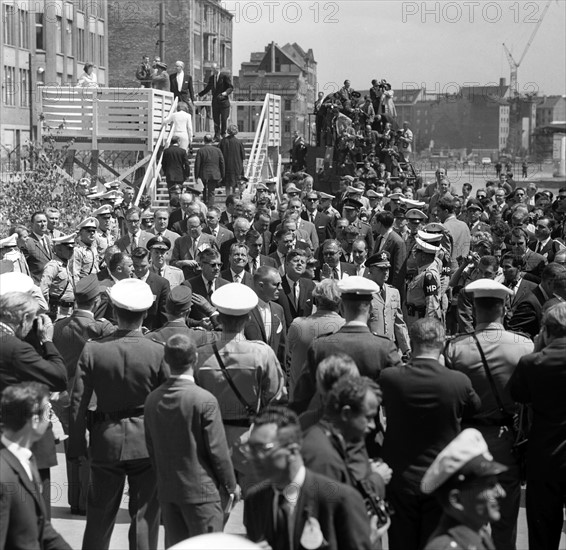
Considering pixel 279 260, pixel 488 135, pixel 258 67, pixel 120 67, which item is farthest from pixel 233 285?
pixel 488 135

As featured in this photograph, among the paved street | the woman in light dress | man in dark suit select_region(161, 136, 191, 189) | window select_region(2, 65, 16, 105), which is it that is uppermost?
window select_region(2, 65, 16, 105)

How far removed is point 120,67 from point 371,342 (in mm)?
A: 70122

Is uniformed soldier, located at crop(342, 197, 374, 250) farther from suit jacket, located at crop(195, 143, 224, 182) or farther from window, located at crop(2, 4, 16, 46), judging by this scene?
window, located at crop(2, 4, 16, 46)

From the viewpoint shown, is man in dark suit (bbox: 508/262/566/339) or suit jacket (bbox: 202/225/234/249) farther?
suit jacket (bbox: 202/225/234/249)

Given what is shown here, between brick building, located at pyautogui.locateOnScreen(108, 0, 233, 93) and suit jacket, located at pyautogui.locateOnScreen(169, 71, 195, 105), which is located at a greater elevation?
brick building, located at pyautogui.locateOnScreen(108, 0, 233, 93)

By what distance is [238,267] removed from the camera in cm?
973

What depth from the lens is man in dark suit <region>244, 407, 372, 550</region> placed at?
4199 mm

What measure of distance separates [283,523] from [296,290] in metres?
5.46

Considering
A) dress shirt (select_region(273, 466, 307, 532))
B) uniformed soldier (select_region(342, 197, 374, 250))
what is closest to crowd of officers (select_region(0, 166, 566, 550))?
dress shirt (select_region(273, 466, 307, 532))

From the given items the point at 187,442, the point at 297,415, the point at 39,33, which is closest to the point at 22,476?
the point at 187,442

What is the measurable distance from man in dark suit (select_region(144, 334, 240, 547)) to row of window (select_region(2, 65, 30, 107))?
168 feet

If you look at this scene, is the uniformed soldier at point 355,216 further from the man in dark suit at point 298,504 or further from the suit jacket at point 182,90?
the suit jacket at point 182,90

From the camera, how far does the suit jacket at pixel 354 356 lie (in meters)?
6.38

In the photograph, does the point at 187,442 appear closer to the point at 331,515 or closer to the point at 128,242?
the point at 331,515
